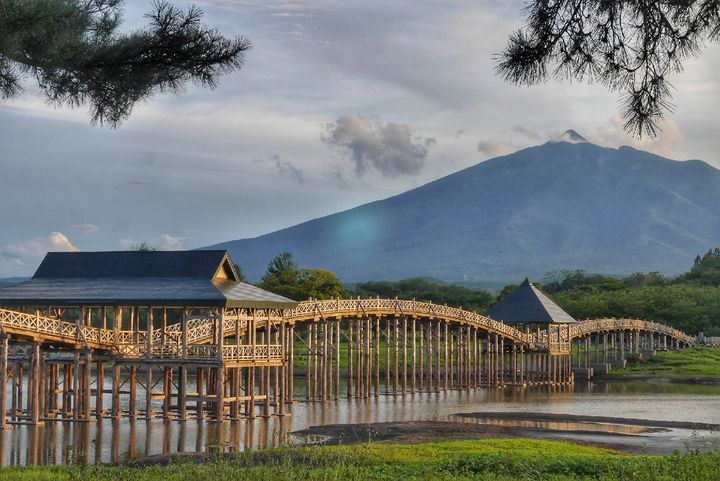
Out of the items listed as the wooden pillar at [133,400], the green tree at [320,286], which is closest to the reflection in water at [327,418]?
the wooden pillar at [133,400]

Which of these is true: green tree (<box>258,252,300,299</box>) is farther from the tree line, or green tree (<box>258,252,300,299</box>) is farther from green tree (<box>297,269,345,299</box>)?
green tree (<box>297,269,345,299</box>)

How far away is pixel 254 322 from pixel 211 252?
325 cm

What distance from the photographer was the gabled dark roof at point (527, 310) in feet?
256

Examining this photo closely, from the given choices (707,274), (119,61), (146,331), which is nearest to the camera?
(119,61)

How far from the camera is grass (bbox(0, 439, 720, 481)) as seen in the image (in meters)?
21.0

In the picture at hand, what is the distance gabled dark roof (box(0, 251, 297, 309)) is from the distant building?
3479 centimetres

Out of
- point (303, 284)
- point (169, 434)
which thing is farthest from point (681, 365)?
point (169, 434)

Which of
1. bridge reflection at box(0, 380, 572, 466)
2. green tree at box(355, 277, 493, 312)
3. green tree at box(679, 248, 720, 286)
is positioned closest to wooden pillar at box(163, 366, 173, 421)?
bridge reflection at box(0, 380, 572, 466)

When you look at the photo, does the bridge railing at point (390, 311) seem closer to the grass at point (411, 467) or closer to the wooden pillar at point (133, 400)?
the wooden pillar at point (133, 400)

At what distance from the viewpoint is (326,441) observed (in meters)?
36.1

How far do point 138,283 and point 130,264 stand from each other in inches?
78.4

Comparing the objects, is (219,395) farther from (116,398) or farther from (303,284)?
(303,284)

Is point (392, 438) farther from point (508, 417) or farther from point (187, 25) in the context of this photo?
point (187, 25)

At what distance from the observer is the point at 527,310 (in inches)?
3100
